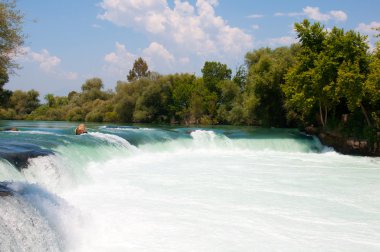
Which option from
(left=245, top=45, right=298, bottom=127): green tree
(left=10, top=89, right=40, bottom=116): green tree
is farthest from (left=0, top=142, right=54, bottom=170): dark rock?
(left=10, top=89, right=40, bottom=116): green tree

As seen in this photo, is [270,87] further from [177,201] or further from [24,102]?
[24,102]

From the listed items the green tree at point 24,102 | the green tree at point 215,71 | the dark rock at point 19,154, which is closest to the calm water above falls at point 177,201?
the dark rock at point 19,154

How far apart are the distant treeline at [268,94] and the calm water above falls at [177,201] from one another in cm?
450

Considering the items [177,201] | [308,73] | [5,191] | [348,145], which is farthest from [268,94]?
[5,191]

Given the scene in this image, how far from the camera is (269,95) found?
111ft

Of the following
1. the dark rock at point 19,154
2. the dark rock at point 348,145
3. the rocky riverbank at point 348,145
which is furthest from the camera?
the dark rock at point 348,145

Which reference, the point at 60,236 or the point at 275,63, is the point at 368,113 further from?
the point at 60,236

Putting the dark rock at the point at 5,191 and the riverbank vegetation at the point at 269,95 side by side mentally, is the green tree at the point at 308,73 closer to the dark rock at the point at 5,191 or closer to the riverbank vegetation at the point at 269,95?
the riverbank vegetation at the point at 269,95

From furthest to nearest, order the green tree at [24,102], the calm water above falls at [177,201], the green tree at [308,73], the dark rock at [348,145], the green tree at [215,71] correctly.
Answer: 1. the green tree at [24,102]
2. the green tree at [215,71]
3. the green tree at [308,73]
4. the dark rock at [348,145]
5. the calm water above falls at [177,201]

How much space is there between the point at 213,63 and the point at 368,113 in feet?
127

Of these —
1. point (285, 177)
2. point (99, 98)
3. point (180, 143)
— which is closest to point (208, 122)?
point (99, 98)

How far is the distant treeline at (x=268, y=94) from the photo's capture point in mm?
22203

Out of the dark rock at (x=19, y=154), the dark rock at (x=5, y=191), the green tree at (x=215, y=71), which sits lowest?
the dark rock at (x=5, y=191)

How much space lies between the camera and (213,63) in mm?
60094
